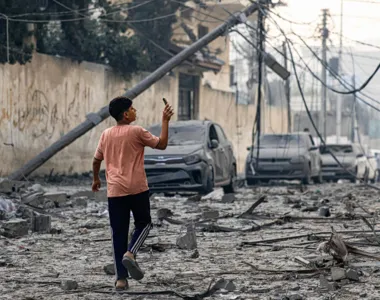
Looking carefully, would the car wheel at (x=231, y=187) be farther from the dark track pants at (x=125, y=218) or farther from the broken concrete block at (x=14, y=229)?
the dark track pants at (x=125, y=218)

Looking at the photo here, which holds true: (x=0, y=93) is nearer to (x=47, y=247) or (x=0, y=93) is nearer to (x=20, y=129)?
(x=20, y=129)

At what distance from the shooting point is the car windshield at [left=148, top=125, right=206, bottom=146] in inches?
782

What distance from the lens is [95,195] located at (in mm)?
18109

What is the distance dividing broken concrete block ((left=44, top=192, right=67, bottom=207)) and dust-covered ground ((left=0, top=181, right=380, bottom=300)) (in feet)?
2.44

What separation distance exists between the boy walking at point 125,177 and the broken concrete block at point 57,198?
8.74 metres

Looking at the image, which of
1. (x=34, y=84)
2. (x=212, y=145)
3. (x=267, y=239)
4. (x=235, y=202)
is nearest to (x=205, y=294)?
(x=267, y=239)

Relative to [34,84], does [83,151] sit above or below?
below

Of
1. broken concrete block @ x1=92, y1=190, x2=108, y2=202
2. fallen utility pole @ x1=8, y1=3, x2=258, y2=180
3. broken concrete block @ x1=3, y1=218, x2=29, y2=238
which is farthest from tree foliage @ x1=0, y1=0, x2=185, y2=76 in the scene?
broken concrete block @ x1=3, y1=218, x2=29, y2=238

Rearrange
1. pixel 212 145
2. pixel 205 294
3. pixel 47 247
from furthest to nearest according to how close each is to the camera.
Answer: pixel 212 145 → pixel 47 247 → pixel 205 294

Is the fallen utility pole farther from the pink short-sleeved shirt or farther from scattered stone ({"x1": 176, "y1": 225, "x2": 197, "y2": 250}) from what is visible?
the pink short-sleeved shirt

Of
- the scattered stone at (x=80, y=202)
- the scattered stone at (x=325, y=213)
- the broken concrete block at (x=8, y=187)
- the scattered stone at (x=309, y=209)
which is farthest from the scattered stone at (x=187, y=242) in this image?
the broken concrete block at (x=8, y=187)

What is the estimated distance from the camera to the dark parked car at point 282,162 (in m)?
26.6

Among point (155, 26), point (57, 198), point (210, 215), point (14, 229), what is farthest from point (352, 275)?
point (155, 26)

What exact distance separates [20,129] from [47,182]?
1634 millimetres
